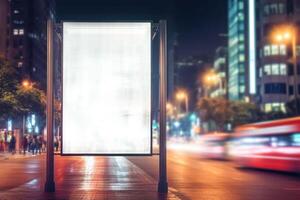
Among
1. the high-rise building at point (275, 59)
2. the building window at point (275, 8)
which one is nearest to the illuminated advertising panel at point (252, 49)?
the high-rise building at point (275, 59)

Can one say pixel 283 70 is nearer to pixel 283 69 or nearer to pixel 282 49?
pixel 283 69

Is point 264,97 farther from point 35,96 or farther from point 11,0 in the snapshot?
point 11,0

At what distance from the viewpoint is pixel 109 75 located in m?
18.8

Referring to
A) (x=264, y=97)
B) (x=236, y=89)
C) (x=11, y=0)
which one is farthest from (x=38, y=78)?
(x=264, y=97)

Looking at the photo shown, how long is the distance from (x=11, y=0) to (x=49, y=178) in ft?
425

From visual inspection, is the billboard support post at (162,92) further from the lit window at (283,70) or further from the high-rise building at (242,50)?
the high-rise building at (242,50)

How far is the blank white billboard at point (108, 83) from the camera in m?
18.7

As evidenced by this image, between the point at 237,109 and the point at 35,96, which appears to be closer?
the point at 35,96

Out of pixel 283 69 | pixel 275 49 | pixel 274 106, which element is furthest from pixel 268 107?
pixel 275 49

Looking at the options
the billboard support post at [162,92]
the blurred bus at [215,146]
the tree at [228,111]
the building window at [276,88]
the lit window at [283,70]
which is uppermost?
the lit window at [283,70]

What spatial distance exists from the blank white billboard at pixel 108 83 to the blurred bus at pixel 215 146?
3111 centimetres

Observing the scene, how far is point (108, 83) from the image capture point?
61.6 ft

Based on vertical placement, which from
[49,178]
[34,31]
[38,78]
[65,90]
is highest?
[34,31]

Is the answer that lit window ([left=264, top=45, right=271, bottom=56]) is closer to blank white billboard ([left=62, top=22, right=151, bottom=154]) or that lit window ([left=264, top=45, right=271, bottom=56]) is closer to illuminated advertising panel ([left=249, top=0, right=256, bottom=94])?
illuminated advertising panel ([left=249, top=0, right=256, bottom=94])
